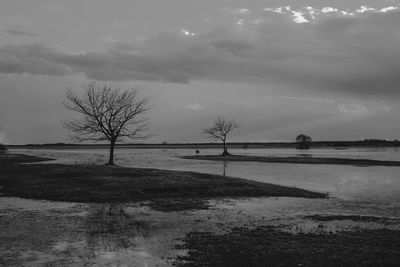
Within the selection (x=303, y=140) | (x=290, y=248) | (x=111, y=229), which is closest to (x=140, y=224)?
(x=111, y=229)

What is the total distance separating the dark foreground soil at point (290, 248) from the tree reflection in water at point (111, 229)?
6.19ft

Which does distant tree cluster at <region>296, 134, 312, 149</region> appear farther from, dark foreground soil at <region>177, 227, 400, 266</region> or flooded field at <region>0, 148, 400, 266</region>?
dark foreground soil at <region>177, 227, 400, 266</region>

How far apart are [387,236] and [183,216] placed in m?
7.70

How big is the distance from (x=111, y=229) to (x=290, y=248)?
6060mm

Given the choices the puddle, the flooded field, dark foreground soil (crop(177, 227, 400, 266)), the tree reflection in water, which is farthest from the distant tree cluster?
dark foreground soil (crop(177, 227, 400, 266))

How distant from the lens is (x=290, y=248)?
12375 mm

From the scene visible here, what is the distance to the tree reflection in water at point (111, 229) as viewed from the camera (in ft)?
41.8

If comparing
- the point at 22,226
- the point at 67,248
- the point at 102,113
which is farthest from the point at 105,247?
the point at 102,113

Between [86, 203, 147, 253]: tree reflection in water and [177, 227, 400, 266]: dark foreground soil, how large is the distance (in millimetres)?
1885

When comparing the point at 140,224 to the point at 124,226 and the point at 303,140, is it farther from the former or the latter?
the point at 303,140

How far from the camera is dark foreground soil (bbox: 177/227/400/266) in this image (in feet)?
36.2

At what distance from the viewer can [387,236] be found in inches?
555

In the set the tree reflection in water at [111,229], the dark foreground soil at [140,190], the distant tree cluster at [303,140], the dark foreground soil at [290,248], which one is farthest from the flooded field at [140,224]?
the distant tree cluster at [303,140]

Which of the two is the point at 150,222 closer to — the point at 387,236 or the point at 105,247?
the point at 105,247
